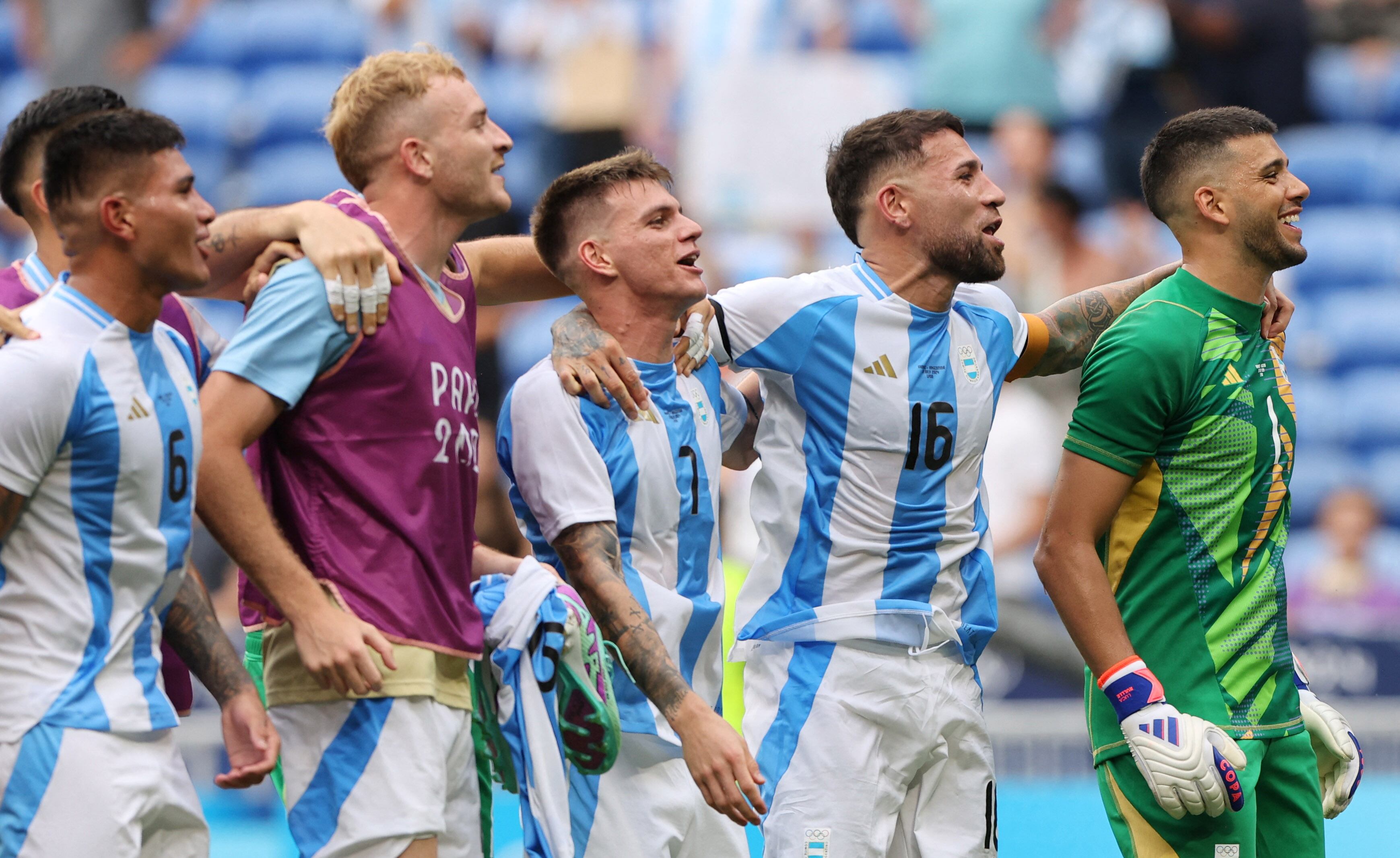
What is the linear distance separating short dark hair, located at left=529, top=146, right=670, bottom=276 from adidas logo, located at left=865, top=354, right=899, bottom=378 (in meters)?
0.78

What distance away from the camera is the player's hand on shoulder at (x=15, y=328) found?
325 centimetres

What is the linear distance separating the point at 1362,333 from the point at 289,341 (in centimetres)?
1014

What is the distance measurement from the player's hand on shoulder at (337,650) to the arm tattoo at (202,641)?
24 cm

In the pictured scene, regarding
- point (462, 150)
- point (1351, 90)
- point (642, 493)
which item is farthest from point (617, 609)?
point (1351, 90)

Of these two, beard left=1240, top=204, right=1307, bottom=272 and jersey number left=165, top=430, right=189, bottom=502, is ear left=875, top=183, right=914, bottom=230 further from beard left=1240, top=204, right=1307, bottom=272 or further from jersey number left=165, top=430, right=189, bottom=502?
jersey number left=165, top=430, right=189, bottom=502

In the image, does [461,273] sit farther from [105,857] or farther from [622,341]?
[105,857]

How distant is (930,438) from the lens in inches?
173

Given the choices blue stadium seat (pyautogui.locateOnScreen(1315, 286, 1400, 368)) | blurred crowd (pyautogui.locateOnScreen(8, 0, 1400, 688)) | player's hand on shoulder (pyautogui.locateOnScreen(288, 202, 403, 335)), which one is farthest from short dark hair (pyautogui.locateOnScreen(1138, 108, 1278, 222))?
blue stadium seat (pyautogui.locateOnScreen(1315, 286, 1400, 368))

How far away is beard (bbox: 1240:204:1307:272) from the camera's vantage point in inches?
169

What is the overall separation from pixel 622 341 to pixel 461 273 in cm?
53

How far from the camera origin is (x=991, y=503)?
33.3ft

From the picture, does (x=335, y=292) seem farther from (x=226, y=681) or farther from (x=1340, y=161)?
(x=1340, y=161)

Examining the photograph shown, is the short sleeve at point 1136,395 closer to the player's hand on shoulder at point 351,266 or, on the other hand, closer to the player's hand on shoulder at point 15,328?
the player's hand on shoulder at point 351,266

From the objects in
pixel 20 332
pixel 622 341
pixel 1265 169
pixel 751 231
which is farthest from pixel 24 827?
pixel 751 231
